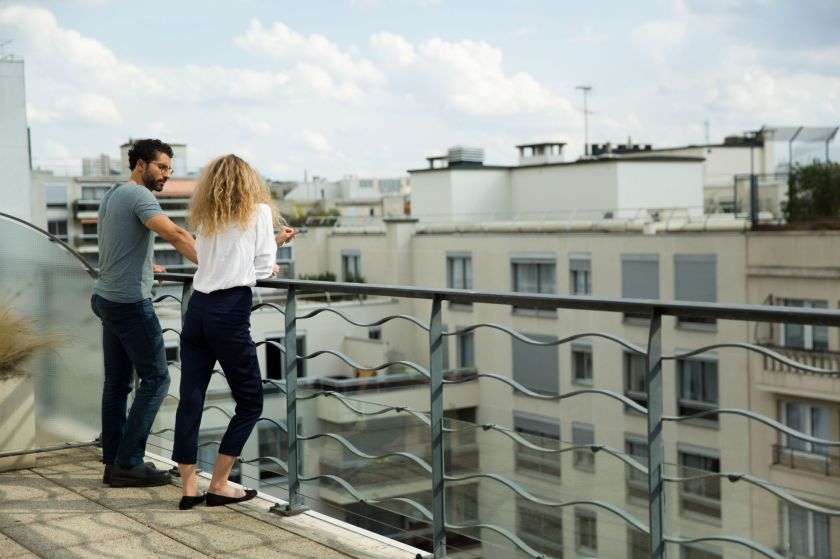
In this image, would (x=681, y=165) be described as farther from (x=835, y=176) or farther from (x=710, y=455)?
(x=710, y=455)

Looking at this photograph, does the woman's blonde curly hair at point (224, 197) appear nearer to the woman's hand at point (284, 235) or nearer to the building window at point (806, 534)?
the woman's hand at point (284, 235)

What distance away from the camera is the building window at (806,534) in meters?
3.15

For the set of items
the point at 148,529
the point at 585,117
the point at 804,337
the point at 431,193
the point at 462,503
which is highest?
the point at 585,117

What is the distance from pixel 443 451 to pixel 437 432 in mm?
79

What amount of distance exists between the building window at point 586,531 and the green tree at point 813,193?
34.2 metres

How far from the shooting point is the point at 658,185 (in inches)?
1911

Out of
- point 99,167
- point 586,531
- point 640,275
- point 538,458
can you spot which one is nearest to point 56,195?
point 99,167

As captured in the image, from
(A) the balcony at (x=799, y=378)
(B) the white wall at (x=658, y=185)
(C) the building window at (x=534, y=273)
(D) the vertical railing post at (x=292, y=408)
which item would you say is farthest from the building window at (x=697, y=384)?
(D) the vertical railing post at (x=292, y=408)

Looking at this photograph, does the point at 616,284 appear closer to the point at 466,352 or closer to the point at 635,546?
the point at 466,352

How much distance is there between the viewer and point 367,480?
4.30 meters

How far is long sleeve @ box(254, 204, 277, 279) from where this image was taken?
394 cm

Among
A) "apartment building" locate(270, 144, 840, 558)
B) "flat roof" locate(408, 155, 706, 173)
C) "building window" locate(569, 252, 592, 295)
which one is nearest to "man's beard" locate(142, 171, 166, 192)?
Answer: "apartment building" locate(270, 144, 840, 558)

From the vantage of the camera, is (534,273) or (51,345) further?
(534,273)

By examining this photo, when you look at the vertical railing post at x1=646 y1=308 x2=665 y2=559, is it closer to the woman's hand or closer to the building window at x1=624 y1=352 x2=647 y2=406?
the woman's hand
